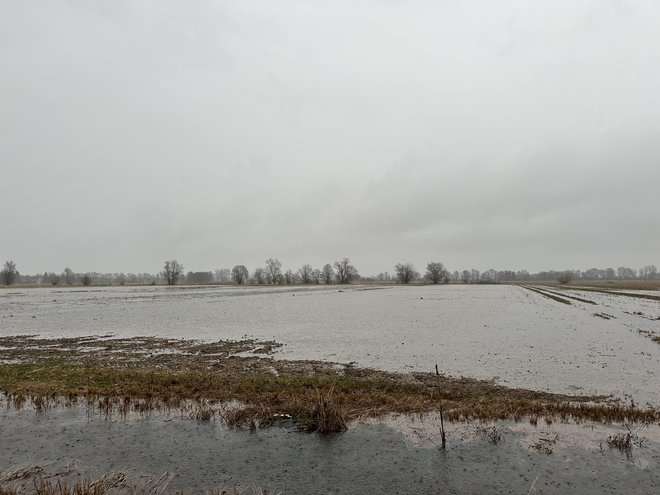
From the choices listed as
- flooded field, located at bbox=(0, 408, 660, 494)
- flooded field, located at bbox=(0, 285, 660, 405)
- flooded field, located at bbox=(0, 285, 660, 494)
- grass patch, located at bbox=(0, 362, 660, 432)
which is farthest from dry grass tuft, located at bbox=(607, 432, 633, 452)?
flooded field, located at bbox=(0, 285, 660, 405)

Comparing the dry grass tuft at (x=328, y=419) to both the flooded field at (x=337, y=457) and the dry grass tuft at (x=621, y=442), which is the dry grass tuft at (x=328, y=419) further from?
the dry grass tuft at (x=621, y=442)

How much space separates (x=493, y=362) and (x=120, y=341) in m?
23.8

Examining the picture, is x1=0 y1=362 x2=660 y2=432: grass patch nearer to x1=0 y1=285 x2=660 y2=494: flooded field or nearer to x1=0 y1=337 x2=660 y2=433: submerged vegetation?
x1=0 y1=337 x2=660 y2=433: submerged vegetation

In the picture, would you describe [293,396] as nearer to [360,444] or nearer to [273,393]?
[273,393]

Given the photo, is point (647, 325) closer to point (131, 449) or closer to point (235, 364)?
point (235, 364)

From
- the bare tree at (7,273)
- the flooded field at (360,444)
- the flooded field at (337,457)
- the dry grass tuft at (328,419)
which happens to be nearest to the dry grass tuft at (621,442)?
the flooded field at (360,444)

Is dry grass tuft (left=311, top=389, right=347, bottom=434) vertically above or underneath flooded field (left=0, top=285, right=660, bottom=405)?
above

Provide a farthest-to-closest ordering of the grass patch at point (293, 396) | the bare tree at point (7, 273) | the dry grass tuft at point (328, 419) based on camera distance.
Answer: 1. the bare tree at point (7, 273)
2. the grass patch at point (293, 396)
3. the dry grass tuft at point (328, 419)


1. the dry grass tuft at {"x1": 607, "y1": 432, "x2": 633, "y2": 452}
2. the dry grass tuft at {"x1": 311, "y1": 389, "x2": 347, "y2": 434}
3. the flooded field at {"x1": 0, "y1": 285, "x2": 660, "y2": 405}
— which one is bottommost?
the flooded field at {"x1": 0, "y1": 285, "x2": 660, "y2": 405}

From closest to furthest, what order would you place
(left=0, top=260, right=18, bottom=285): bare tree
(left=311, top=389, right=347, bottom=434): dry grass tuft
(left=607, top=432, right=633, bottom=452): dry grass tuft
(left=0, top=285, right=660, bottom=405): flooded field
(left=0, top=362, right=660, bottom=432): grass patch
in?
(left=607, top=432, right=633, bottom=452): dry grass tuft → (left=311, top=389, right=347, bottom=434): dry grass tuft → (left=0, top=362, right=660, bottom=432): grass patch → (left=0, top=285, right=660, bottom=405): flooded field → (left=0, top=260, right=18, bottom=285): bare tree

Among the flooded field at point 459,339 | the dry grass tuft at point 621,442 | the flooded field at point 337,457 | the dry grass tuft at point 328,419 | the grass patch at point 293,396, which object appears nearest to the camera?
the flooded field at point 337,457

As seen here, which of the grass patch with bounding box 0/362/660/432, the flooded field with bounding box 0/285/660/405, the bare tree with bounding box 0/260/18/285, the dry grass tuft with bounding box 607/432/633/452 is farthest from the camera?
the bare tree with bounding box 0/260/18/285

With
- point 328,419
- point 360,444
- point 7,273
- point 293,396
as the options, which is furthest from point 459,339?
point 7,273

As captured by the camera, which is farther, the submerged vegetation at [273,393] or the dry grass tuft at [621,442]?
the submerged vegetation at [273,393]
